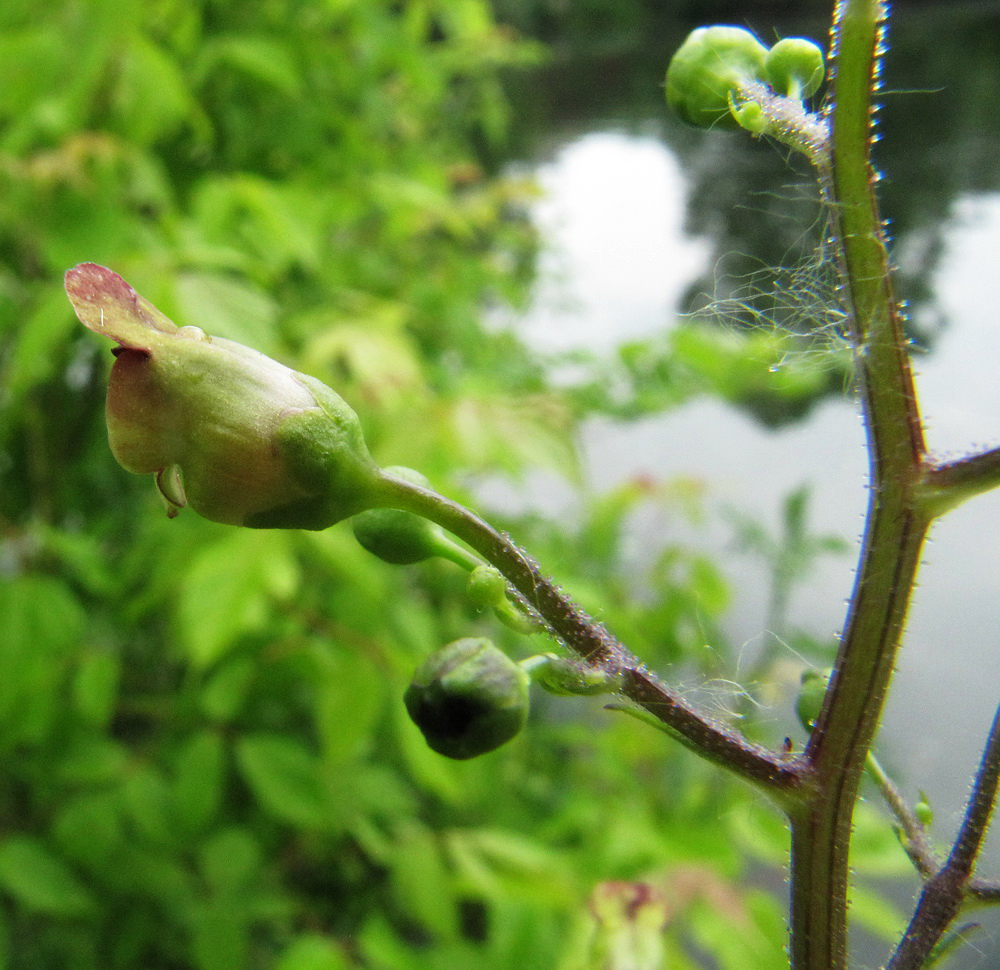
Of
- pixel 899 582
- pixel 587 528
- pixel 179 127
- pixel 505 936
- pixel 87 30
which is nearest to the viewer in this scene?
pixel 899 582

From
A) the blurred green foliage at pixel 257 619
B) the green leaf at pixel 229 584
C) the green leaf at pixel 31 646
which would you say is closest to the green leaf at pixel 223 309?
the blurred green foliage at pixel 257 619

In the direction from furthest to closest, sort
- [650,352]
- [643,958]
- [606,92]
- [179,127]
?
[606,92] → [650,352] → [179,127] → [643,958]

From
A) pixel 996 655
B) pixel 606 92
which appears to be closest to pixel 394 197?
pixel 996 655

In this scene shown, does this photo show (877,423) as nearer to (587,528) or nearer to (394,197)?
(394,197)

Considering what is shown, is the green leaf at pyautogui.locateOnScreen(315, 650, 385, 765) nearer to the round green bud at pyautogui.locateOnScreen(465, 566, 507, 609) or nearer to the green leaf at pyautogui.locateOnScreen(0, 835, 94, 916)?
the green leaf at pyautogui.locateOnScreen(0, 835, 94, 916)

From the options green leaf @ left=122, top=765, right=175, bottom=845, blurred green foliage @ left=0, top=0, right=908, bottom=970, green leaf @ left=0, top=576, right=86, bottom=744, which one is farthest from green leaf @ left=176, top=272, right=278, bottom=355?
green leaf @ left=122, top=765, right=175, bottom=845

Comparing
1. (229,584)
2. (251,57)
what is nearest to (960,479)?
(229,584)

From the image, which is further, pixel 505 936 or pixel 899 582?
pixel 505 936
